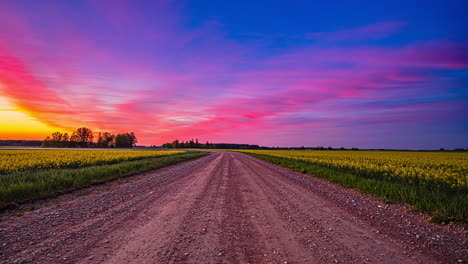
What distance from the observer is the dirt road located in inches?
152

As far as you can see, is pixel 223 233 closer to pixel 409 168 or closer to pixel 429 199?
pixel 429 199

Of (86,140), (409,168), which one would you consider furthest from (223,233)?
(86,140)

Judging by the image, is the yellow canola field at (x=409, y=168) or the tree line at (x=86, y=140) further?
the tree line at (x=86, y=140)

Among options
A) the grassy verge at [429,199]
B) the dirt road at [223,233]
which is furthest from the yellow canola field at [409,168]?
the dirt road at [223,233]

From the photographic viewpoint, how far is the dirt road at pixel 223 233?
3.87 metres

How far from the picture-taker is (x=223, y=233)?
16.1 feet

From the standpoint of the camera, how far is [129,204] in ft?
24.4

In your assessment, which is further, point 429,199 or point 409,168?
point 409,168

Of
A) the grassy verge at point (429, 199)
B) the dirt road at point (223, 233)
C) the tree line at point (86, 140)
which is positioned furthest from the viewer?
the tree line at point (86, 140)

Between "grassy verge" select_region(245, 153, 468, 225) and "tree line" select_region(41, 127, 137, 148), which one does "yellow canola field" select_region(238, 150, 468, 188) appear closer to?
"grassy verge" select_region(245, 153, 468, 225)

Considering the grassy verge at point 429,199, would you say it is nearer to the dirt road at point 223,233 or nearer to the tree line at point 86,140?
the dirt road at point 223,233

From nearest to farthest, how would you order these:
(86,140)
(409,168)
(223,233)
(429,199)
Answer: (223,233)
(429,199)
(409,168)
(86,140)

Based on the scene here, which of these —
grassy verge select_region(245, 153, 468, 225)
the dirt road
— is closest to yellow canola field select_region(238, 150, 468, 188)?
grassy verge select_region(245, 153, 468, 225)

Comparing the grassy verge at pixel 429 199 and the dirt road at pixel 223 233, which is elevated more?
the grassy verge at pixel 429 199
